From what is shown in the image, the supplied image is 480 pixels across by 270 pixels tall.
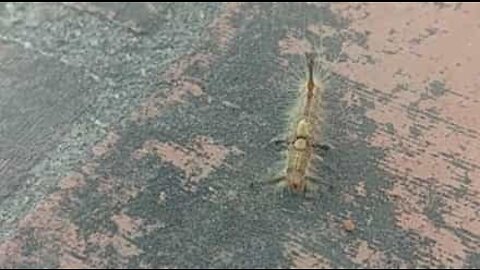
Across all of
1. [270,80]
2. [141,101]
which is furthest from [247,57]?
[141,101]

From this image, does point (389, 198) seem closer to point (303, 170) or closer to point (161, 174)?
point (303, 170)

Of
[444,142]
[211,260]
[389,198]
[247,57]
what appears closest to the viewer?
[211,260]

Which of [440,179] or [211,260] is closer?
[211,260]

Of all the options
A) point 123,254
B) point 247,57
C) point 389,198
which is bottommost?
point 123,254

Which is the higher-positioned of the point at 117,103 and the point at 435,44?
the point at 435,44

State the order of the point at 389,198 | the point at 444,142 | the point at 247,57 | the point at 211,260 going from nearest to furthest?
the point at 211,260 < the point at 389,198 < the point at 444,142 < the point at 247,57

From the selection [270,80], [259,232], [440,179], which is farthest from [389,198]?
[270,80]
